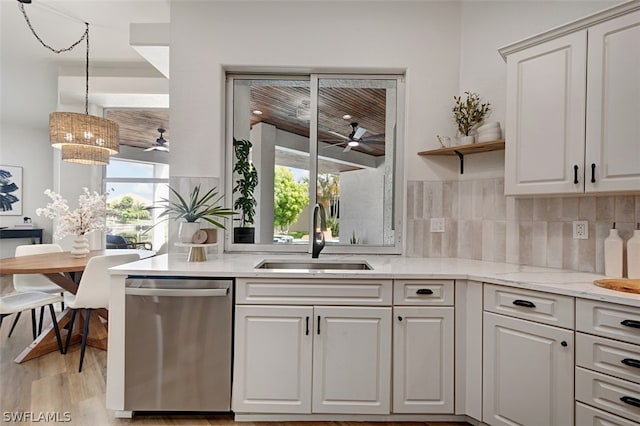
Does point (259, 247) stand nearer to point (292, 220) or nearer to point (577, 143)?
point (292, 220)

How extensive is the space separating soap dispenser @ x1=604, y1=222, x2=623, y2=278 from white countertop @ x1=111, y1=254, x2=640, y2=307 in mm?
78

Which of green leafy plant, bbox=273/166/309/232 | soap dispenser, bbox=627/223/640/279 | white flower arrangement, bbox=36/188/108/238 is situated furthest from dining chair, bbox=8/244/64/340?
soap dispenser, bbox=627/223/640/279

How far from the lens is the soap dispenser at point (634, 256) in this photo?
1.66m

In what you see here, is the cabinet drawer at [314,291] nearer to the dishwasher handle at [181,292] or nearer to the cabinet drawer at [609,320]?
the dishwasher handle at [181,292]

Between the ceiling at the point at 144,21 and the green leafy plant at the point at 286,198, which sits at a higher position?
the ceiling at the point at 144,21

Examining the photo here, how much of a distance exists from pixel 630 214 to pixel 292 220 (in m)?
2.18

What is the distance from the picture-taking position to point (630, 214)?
180cm

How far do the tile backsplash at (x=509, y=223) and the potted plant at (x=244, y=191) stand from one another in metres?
1.29

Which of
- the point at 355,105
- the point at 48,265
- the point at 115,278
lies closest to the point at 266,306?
the point at 115,278

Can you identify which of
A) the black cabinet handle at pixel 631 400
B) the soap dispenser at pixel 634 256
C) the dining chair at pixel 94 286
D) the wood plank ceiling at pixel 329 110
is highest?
the wood plank ceiling at pixel 329 110

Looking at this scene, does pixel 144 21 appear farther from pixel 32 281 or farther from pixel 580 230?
pixel 580 230

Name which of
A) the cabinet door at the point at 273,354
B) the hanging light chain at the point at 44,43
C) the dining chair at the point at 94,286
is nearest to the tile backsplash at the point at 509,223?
the cabinet door at the point at 273,354

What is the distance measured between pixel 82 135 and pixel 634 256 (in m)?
4.16

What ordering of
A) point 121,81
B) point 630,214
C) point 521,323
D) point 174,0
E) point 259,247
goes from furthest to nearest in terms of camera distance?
point 121,81, point 259,247, point 174,0, point 630,214, point 521,323
